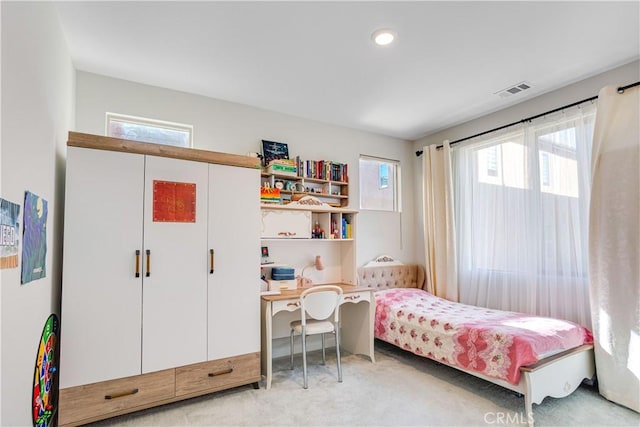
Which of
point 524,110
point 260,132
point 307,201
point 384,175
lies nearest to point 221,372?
point 307,201

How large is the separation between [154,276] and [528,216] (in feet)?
10.9

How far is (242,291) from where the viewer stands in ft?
9.14

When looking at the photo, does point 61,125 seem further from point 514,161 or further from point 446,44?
point 514,161

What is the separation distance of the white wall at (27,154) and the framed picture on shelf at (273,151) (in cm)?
173

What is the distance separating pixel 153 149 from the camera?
2477 mm

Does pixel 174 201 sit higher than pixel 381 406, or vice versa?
pixel 174 201

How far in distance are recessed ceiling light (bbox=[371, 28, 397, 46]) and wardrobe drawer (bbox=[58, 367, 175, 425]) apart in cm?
276

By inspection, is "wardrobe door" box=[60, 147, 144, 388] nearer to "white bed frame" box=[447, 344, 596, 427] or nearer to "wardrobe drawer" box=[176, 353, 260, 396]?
"wardrobe drawer" box=[176, 353, 260, 396]

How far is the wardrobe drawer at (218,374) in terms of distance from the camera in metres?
2.50

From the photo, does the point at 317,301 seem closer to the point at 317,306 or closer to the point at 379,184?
the point at 317,306

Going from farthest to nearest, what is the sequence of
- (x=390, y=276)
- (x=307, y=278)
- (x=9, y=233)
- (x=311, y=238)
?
(x=390, y=276)
(x=307, y=278)
(x=311, y=238)
(x=9, y=233)

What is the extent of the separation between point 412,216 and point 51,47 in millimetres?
4052

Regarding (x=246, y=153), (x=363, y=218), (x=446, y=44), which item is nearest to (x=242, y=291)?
(x=246, y=153)

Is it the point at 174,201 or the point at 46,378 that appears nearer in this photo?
the point at 46,378
